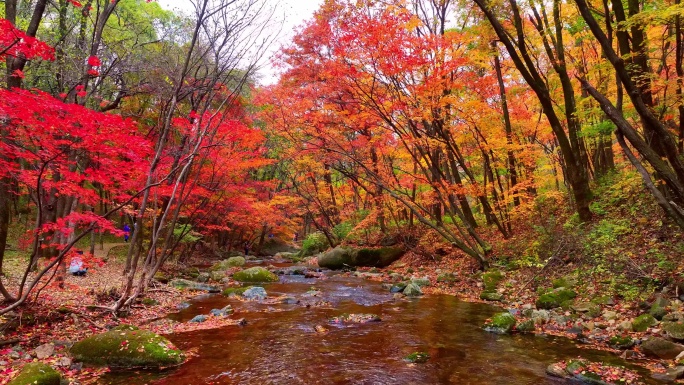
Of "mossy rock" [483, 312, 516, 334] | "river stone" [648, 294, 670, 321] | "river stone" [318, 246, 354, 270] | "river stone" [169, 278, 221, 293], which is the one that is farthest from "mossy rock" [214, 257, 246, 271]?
"river stone" [648, 294, 670, 321]

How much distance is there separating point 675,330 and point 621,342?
79 cm

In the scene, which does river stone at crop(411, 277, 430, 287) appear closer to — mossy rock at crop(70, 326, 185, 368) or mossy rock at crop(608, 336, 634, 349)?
mossy rock at crop(608, 336, 634, 349)

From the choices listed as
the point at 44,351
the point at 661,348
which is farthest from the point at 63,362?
the point at 661,348

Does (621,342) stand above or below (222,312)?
below

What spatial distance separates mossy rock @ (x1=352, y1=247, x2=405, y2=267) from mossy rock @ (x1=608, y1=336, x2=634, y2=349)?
45.3 feet

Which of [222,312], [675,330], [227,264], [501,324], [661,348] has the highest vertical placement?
[222,312]

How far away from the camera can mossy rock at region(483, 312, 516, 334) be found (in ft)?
26.2

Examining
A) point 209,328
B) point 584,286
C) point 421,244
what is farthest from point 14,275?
point 584,286

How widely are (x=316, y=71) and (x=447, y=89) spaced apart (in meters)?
7.77

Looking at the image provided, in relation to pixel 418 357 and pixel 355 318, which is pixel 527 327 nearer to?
pixel 418 357

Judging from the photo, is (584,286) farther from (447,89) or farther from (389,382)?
(447,89)

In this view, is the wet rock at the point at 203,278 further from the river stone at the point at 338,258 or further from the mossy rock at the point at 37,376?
the mossy rock at the point at 37,376

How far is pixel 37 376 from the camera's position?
192 inches

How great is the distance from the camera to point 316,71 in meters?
19.1
